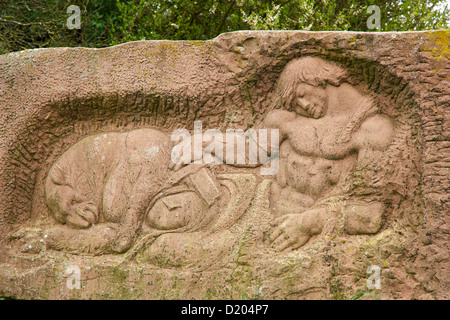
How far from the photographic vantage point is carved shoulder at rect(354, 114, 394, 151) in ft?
11.3

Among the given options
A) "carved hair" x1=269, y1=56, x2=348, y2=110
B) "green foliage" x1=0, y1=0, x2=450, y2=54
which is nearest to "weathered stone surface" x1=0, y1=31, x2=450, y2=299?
"carved hair" x1=269, y1=56, x2=348, y2=110

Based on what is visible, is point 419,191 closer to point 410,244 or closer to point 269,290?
point 410,244

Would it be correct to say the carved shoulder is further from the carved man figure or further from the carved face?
the carved face

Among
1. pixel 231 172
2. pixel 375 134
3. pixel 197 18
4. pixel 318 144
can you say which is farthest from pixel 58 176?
pixel 197 18

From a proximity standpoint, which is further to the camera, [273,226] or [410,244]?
[273,226]

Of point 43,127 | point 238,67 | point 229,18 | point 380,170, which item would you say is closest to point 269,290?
point 380,170

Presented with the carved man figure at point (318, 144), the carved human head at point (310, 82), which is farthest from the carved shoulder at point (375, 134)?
the carved human head at point (310, 82)

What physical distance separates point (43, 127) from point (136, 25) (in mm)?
2449

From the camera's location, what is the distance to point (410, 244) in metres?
3.27

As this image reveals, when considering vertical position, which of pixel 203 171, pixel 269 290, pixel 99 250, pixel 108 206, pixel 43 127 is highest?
pixel 43 127

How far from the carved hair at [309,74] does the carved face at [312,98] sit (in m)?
0.03

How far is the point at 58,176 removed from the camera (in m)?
3.73

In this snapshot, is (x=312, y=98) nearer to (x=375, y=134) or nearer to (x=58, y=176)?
(x=375, y=134)

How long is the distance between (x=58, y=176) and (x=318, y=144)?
1.85 metres
